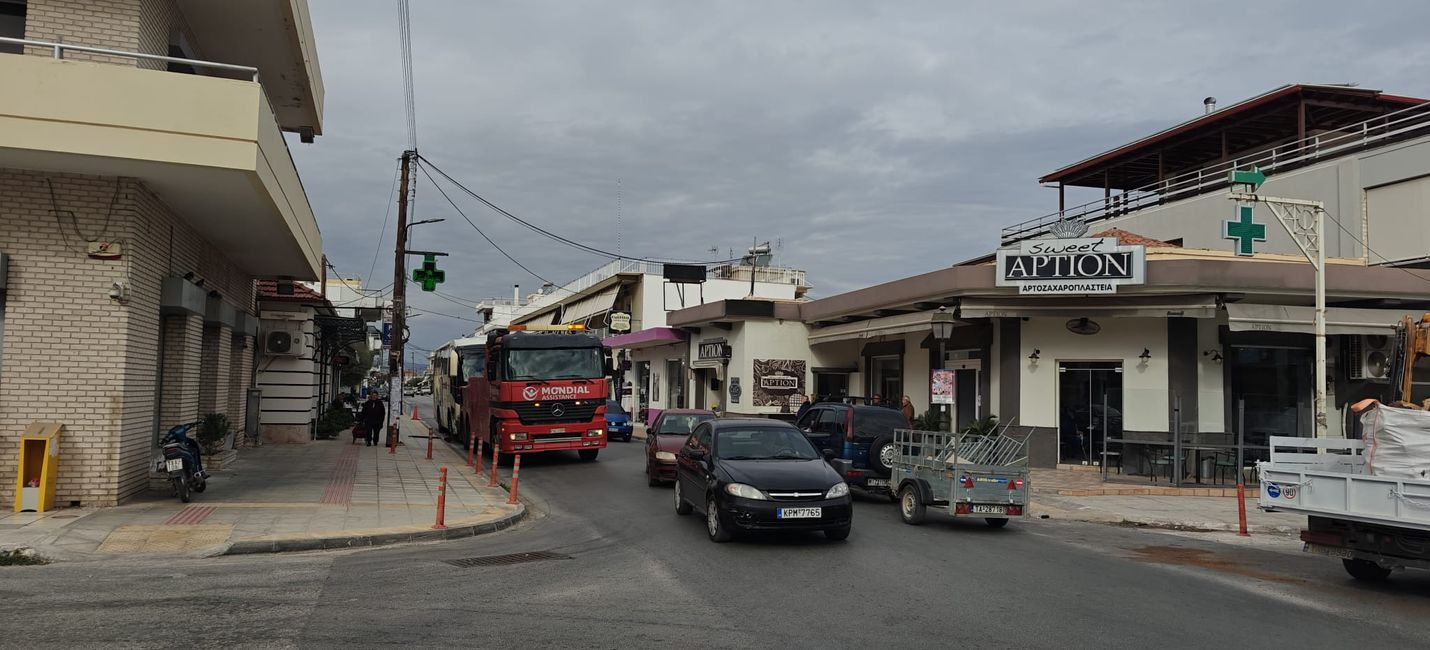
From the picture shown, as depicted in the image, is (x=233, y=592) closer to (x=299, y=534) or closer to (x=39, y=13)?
(x=299, y=534)

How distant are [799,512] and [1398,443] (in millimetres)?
5967

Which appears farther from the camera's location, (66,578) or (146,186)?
(146,186)

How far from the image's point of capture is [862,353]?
3200cm

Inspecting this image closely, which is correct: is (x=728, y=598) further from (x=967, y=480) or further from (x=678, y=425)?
(x=678, y=425)

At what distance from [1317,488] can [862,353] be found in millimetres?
22610

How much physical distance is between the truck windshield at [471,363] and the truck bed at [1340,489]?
21768 millimetres

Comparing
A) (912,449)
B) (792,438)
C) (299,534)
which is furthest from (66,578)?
(912,449)

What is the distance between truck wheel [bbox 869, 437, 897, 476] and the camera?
15391 millimetres

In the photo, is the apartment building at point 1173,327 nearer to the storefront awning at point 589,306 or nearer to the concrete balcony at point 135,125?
the concrete balcony at point 135,125

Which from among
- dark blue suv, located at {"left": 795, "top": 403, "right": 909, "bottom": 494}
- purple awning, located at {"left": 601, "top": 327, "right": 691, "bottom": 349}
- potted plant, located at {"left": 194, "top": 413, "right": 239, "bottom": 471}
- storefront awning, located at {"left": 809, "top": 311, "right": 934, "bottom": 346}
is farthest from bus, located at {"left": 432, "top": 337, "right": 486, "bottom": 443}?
dark blue suv, located at {"left": 795, "top": 403, "right": 909, "bottom": 494}

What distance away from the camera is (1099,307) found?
2184 centimetres

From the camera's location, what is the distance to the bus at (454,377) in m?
28.6

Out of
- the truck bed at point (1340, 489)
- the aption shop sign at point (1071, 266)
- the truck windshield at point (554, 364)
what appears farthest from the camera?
the truck windshield at point (554, 364)

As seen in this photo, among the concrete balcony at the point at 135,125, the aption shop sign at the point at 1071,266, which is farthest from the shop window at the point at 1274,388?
the concrete balcony at the point at 135,125
